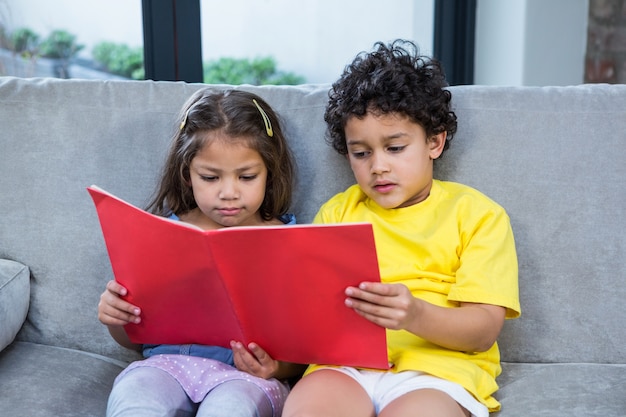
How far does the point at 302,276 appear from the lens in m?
1.32

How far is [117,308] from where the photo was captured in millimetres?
1503

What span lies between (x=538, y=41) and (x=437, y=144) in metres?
1.78

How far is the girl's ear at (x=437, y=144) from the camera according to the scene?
5.40 ft

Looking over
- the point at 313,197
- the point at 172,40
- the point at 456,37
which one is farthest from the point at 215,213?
the point at 456,37

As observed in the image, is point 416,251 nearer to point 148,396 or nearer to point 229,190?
point 229,190

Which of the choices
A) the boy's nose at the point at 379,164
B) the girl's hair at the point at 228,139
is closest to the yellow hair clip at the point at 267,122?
the girl's hair at the point at 228,139

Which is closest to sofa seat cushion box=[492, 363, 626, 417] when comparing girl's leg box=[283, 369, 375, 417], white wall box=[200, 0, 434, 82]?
girl's leg box=[283, 369, 375, 417]

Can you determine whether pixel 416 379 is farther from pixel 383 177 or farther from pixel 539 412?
pixel 383 177

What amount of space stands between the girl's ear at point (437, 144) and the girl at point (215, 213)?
0.95 feet

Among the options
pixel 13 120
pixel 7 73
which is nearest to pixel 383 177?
pixel 13 120

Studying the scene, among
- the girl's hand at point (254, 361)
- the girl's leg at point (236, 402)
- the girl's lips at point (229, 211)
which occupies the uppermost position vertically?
the girl's lips at point (229, 211)

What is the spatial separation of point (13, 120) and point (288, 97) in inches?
23.6

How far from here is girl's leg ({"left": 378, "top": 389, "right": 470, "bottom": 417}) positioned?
134cm

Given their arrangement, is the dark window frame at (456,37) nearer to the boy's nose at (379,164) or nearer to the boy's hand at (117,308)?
the boy's nose at (379,164)
